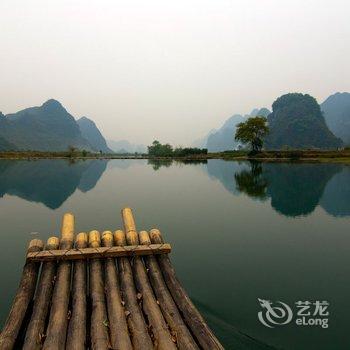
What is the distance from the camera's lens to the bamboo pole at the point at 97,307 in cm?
568

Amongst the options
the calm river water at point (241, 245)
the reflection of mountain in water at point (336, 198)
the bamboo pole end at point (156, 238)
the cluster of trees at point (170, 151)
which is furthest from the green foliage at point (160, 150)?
the bamboo pole end at point (156, 238)

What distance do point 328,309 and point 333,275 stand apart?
10.1 ft

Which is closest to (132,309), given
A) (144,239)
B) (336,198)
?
(144,239)

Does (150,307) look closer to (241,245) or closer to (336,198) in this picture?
(241,245)

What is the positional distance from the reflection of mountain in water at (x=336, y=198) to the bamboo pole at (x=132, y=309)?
20.5 m

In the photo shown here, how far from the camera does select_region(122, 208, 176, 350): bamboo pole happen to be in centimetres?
568

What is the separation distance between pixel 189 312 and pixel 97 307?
1.84m

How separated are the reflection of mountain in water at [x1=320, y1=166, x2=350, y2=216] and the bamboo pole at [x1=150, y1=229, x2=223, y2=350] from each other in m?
19.9

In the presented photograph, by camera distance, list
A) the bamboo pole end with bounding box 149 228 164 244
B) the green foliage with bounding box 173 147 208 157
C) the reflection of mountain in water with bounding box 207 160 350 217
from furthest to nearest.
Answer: the green foliage with bounding box 173 147 208 157 < the reflection of mountain in water with bounding box 207 160 350 217 < the bamboo pole end with bounding box 149 228 164 244

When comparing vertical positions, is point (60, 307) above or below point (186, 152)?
below

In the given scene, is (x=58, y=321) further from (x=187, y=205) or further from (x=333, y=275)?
(x=187, y=205)

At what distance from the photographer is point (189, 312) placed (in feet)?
21.8

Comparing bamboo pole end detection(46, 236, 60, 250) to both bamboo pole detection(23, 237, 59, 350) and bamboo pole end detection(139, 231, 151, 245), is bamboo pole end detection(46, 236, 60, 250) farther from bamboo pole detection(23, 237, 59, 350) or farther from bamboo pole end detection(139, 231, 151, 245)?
bamboo pole end detection(139, 231, 151, 245)

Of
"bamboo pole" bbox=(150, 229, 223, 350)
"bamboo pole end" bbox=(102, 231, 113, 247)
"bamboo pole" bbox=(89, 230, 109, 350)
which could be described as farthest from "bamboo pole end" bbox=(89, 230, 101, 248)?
"bamboo pole" bbox=(150, 229, 223, 350)
